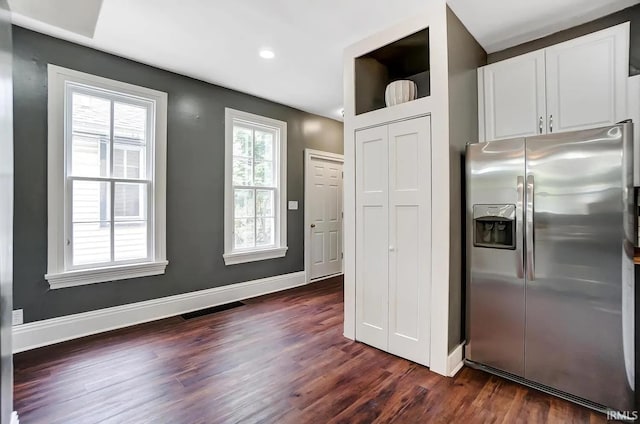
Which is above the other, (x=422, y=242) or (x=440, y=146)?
(x=440, y=146)

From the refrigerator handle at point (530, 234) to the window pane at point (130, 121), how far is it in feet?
11.8

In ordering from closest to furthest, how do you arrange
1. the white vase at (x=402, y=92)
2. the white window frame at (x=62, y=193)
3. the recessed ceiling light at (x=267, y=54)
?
1. the white vase at (x=402, y=92)
2. the white window frame at (x=62, y=193)
3. the recessed ceiling light at (x=267, y=54)

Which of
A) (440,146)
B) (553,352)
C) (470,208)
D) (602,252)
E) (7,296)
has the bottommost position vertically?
(553,352)

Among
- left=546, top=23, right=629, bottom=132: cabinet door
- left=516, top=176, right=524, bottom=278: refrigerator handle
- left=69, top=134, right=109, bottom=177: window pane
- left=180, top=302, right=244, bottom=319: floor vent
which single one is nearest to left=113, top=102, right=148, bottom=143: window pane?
left=69, top=134, right=109, bottom=177: window pane

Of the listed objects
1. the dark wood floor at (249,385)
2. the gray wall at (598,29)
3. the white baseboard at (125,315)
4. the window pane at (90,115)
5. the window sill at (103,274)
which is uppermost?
the gray wall at (598,29)

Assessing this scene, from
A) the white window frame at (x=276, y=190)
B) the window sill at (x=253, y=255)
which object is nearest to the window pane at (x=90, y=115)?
the white window frame at (x=276, y=190)

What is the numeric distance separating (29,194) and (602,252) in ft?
14.0

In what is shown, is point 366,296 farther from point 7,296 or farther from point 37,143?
point 37,143

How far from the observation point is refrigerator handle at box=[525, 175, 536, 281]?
2.05 metres

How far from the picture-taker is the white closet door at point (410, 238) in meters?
2.30

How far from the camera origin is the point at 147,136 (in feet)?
10.8

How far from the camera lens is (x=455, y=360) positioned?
2.29 meters

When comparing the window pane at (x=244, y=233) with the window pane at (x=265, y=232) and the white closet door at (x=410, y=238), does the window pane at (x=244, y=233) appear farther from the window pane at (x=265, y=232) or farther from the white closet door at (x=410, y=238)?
the white closet door at (x=410, y=238)

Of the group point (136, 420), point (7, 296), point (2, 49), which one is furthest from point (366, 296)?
point (2, 49)
